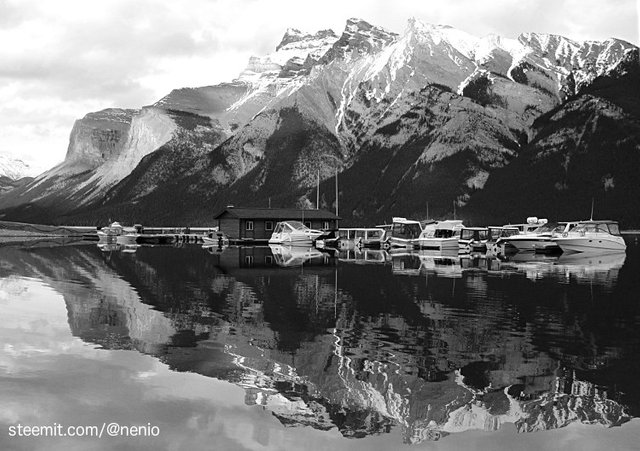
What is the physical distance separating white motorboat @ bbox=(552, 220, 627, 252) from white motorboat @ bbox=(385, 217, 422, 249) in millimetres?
21572

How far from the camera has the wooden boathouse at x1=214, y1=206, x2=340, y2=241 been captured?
11850 centimetres

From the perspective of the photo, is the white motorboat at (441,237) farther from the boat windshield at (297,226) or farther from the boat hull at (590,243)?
the boat windshield at (297,226)

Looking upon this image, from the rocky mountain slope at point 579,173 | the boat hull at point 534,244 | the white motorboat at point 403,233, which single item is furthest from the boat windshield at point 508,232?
the rocky mountain slope at point 579,173

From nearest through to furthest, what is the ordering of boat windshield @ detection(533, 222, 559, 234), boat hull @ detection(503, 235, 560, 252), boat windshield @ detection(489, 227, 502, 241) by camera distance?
boat hull @ detection(503, 235, 560, 252)
boat windshield @ detection(533, 222, 559, 234)
boat windshield @ detection(489, 227, 502, 241)

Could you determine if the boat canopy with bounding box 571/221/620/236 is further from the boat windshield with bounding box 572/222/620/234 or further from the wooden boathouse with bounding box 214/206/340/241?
the wooden boathouse with bounding box 214/206/340/241

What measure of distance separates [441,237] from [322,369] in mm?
76518

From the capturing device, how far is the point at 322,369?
56.7 feet

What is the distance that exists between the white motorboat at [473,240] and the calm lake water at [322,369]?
56.2m

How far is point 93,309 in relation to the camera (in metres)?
27.8

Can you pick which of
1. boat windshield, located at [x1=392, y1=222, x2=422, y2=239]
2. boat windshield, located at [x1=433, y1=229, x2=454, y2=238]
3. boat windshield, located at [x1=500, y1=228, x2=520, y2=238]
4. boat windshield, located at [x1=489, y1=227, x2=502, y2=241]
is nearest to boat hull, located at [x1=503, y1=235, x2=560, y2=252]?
boat windshield, located at [x1=433, y1=229, x2=454, y2=238]

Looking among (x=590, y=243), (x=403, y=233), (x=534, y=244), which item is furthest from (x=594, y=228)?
(x=403, y=233)

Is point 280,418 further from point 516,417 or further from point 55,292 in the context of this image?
point 55,292

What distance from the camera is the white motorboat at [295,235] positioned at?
3890 inches

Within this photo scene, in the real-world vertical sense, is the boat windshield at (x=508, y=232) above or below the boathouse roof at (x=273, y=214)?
below
